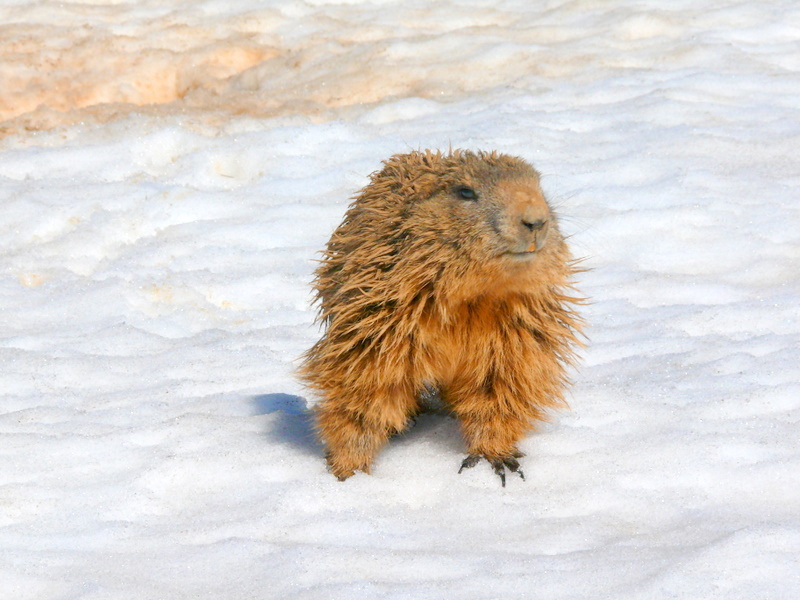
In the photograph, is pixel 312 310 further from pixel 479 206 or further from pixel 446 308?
pixel 479 206

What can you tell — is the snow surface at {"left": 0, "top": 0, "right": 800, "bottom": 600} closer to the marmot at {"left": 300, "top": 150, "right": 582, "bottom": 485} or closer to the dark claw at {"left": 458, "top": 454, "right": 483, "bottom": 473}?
the dark claw at {"left": 458, "top": 454, "right": 483, "bottom": 473}

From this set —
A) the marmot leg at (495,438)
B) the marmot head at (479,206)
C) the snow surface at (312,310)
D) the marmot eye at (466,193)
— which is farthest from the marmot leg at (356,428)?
the marmot eye at (466,193)

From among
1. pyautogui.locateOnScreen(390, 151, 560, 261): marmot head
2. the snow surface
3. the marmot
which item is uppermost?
pyautogui.locateOnScreen(390, 151, 560, 261): marmot head

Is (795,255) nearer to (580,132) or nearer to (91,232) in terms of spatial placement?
(580,132)

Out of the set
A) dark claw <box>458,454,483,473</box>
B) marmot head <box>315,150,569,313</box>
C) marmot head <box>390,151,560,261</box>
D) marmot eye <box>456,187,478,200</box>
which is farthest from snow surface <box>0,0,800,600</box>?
marmot eye <box>456,187,478,200</box>

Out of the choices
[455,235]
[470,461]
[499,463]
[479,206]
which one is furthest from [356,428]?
[479,206]

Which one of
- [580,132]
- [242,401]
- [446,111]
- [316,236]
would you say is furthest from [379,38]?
[242,401]
